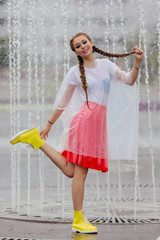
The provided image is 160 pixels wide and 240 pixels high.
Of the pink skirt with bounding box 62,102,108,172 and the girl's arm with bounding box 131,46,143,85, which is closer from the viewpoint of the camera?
the girl's arm with bounding box 131,46,143,85

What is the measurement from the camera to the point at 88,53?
10.8 ft

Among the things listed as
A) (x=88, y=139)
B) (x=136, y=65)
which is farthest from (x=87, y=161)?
(x=136, y=65)

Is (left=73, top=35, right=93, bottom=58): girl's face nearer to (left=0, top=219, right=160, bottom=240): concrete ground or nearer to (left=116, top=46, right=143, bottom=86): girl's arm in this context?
(left=116, top=46, right=143, bottom=86): girl's arm

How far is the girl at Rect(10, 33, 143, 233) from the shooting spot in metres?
3.22

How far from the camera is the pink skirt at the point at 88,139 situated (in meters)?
3.20

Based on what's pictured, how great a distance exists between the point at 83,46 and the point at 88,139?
1.97 ft

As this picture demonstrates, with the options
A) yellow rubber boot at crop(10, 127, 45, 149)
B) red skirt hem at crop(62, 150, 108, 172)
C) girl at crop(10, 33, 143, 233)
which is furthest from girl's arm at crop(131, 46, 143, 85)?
yellow rubber boot at crop(10, 127, 45, 149)

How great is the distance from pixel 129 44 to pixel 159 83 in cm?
223

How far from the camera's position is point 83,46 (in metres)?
3.29

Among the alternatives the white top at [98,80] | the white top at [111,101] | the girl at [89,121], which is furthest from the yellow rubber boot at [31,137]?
the white top at [98,80]

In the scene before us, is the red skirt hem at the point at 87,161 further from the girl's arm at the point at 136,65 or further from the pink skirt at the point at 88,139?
the girl's arm at the point at 136,65

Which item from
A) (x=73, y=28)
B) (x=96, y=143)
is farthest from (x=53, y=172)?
(x=73, y=28)

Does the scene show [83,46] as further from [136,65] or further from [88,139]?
[88,139]

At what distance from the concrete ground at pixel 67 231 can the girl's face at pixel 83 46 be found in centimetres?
114
